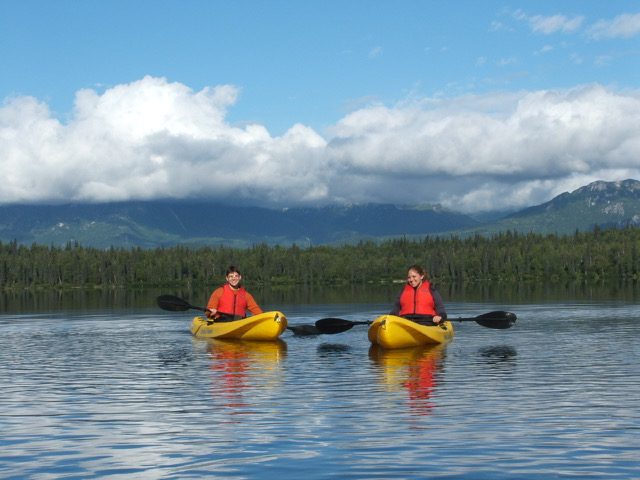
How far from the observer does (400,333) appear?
37500 mm

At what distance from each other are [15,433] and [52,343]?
1053 inches

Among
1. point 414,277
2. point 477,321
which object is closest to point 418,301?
point 414,277

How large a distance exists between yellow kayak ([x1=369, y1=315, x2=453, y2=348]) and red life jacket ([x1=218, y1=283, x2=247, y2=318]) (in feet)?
29.0

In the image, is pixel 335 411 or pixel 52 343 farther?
pixel 52 343

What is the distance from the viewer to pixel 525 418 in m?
20.1

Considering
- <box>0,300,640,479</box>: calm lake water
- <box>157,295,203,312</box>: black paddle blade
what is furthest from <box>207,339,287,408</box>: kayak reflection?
<box>157,295,203,312</box>: black paddle blade

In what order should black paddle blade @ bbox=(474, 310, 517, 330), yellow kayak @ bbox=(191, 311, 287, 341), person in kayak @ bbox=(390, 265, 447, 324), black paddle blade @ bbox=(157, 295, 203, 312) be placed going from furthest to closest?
black paddle blade @ bbox=(157, 295, 203, 312)
black paddle blade @ bbox=(474, 310, 517, 330)
yellow kayak @ bbox=(191, 311, 287, 341)
person in kayak @ bbox=(390, 265, 447, 324)

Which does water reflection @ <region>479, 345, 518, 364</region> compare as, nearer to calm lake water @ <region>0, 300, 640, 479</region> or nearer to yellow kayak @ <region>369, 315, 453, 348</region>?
calm lake water @ <region>0, 300, 640, 479</region>

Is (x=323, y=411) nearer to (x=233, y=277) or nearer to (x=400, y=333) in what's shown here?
(x=400, y=333)

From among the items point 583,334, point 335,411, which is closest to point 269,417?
point 335,411

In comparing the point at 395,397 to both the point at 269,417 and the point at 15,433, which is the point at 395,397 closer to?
the point at 269,417

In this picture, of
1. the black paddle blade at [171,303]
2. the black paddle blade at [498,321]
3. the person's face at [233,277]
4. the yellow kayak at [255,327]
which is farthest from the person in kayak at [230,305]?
the black paddle blade at [498,321]

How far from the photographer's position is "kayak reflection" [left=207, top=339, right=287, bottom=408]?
988 inches

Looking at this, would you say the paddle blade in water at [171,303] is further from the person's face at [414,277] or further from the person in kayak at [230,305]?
the person's face at [414,277]
